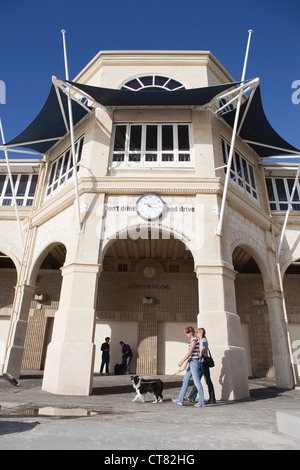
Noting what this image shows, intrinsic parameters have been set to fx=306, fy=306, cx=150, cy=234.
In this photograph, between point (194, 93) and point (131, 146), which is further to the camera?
point (131, 146)

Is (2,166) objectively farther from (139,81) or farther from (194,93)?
(194,93)

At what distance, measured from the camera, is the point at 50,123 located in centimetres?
1165

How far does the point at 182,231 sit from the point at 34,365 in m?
9.45

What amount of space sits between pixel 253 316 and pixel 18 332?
33.0 ft

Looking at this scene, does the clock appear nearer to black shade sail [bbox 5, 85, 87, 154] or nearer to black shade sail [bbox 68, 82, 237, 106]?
black shade sail [bbox 68, 82, 237, 106]

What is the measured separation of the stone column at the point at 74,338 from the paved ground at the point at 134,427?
94cm

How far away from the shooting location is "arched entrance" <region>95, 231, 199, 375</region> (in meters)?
13.2

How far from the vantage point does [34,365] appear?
44.5 feet

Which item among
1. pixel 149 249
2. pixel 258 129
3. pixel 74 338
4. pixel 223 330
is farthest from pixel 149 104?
pixel 74 338

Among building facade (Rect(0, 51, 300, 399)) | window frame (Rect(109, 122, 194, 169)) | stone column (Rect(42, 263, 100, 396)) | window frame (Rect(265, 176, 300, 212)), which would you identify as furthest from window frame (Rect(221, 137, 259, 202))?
stone column (Rect(42, 263, 100, 396))

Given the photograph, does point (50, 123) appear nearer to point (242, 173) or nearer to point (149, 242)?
point (149, 242)

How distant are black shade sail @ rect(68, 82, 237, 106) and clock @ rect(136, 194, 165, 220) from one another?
346 cm

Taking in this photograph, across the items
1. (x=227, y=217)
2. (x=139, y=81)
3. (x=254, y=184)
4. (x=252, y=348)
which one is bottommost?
(x=252, y=348)

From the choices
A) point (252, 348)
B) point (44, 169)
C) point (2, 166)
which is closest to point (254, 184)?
point (252, 348)
